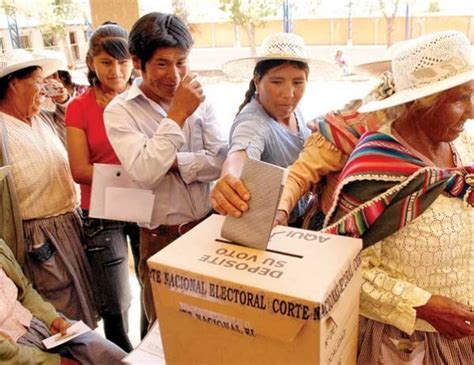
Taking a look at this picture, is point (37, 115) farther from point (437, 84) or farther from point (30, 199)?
point (437, 84)

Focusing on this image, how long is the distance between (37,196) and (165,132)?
74 cm

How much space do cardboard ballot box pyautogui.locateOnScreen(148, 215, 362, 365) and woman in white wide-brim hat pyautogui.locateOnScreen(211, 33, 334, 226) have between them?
604 mm

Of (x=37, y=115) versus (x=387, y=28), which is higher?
(x=387, y=28)

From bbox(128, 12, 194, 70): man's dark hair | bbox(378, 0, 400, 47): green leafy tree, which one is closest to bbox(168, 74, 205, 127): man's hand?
bbox(128, 12, 194, 70): man's dark hair

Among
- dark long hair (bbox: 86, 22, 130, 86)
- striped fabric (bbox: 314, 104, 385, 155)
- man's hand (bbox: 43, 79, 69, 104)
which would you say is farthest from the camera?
man's hand (bbox: 43, 79, 69, 104)

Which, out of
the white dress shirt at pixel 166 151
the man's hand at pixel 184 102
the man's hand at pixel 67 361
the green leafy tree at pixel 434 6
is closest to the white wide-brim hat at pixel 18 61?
the white dress shirt at pixel 166 151

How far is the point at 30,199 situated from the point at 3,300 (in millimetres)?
447

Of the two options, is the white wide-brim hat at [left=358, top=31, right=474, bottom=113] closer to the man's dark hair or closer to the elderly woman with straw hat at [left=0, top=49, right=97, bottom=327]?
the man's dark hair

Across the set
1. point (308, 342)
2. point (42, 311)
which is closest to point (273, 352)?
point (308, 342)

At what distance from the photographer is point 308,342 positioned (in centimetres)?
69

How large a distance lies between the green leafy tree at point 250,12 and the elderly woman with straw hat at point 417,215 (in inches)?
51.3

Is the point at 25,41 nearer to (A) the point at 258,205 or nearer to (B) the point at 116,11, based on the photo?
(B) the point at 116,11

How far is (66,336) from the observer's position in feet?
4.99

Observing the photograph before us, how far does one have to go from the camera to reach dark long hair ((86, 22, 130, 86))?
1.85 metres
